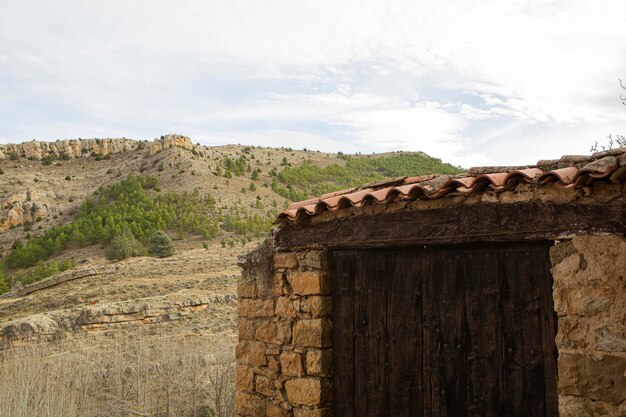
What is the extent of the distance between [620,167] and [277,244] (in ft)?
9.16

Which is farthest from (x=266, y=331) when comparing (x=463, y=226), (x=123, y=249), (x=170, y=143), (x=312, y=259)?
(x=170, y=143)

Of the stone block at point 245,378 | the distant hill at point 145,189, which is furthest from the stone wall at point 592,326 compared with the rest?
the distant hill at point 145,189

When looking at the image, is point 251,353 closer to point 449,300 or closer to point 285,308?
point 285,308

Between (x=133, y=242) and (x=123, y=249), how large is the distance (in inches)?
35.1

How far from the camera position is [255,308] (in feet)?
16.5

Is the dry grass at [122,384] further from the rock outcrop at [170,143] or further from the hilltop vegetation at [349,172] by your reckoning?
the rock outcrop at [170,143]

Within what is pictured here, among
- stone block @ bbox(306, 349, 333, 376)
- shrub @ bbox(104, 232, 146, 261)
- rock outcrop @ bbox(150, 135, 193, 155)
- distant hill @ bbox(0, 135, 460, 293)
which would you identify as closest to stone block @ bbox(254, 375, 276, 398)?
stone block @ bbox(306, 349, 333, 376)

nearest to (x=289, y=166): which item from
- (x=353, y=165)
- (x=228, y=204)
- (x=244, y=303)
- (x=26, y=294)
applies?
(x=353, y=165)

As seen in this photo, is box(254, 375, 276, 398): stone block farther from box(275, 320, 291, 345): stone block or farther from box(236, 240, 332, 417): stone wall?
box(275, 320, 291, 345): stone block

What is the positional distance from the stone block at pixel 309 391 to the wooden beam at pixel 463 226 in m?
1.05

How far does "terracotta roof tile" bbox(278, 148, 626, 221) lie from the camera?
2.83 m

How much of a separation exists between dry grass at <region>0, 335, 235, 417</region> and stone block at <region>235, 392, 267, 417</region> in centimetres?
229

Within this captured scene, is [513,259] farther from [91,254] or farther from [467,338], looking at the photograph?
[91,254]

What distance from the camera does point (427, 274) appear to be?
12.5 ft
